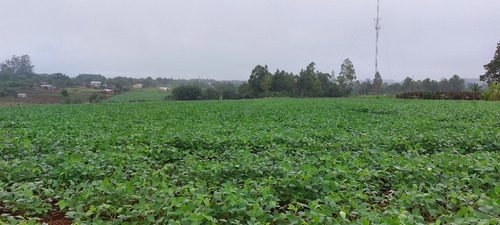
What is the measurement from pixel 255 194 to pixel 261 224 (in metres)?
0.55

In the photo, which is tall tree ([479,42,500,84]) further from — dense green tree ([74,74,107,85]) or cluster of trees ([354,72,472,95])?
dense green tree ([74,74,107,85])

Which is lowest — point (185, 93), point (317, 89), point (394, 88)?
point (185, 93)

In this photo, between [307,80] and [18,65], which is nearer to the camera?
[307,80]

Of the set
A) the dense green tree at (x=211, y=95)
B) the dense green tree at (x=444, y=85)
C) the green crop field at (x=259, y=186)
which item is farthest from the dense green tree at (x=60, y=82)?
the dense green tree at (x=444, y=85)

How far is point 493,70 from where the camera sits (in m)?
45.9

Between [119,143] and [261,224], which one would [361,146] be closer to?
[261,224]

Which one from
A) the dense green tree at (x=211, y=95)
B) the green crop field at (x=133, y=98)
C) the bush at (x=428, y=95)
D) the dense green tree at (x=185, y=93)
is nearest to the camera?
the bush at (x=428, y=95)

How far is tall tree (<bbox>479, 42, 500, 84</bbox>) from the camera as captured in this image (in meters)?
45.2

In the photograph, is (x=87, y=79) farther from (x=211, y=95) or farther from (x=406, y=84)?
(x=406, y=84)

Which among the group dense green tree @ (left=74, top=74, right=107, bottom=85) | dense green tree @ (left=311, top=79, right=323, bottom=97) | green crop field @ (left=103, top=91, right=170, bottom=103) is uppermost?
dense green tree @ (left=74, top=74, right=107, bottom=85)

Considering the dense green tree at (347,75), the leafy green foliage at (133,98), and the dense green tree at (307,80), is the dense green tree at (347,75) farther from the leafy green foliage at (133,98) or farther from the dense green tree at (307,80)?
the leafy green foliage at (133,98)

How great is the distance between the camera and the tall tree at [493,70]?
45250 millimetres

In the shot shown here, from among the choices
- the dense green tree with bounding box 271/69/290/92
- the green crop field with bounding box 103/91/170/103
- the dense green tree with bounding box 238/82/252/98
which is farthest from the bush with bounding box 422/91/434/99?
the green crop field with bounding box 103/91/170/103

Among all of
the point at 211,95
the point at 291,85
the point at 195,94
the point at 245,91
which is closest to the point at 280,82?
the point at 291,85
